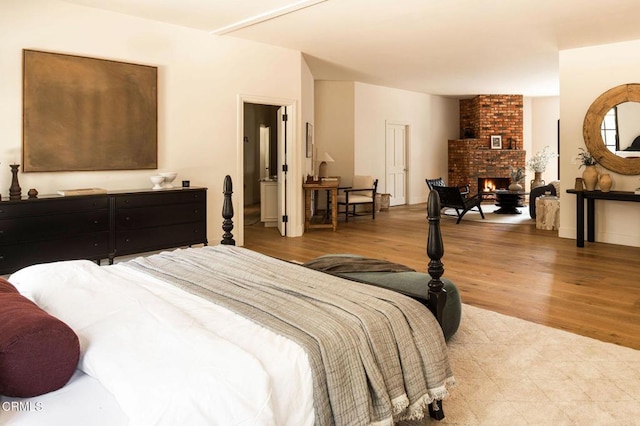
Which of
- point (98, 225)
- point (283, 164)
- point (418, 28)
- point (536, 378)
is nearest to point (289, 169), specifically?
point (283, 164)

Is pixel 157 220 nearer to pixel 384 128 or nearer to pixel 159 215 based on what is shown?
pixel 159 215

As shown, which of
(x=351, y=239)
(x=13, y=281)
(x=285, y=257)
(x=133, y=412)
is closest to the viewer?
(x=133, y=412)

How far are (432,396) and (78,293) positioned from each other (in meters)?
1.46

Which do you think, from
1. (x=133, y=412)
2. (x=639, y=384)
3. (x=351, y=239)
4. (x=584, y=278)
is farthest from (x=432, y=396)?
(x=351, y=239)

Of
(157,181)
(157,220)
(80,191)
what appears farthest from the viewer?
(157,181)

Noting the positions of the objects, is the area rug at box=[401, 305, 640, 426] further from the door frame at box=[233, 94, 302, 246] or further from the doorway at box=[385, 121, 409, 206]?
the doorway at box=[385, 121, 409, 206]

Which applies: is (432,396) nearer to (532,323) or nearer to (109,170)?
(532,323)

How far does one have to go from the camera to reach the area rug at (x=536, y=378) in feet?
6.91

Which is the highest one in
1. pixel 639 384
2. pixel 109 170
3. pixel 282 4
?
pixel 282 4

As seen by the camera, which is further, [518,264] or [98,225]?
[518,264]

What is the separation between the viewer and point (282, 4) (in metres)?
4.69

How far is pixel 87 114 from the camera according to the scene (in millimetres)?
4789

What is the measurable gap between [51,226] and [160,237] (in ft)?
3.59

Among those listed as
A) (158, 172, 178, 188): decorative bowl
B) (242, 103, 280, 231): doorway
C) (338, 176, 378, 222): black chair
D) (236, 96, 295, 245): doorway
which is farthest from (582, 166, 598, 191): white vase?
(242, 103, 280, 231): doorway
